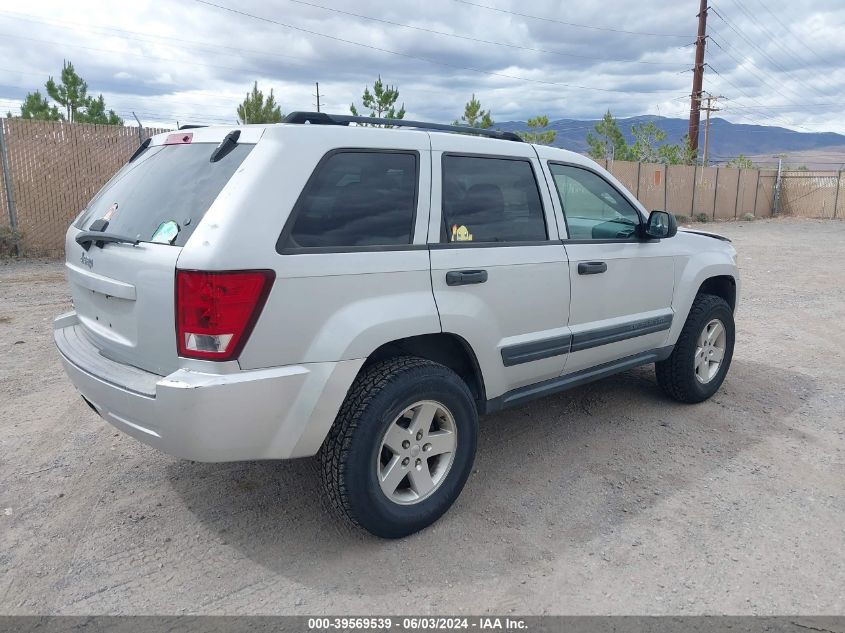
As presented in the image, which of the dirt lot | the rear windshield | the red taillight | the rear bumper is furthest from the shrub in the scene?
the red taillight

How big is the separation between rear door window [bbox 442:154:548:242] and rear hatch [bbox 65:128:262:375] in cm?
101

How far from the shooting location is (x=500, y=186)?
3.55m

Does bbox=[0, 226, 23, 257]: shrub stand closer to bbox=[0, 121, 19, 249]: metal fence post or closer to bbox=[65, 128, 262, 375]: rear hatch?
bbox=[0, 121, 19, 249]: metal fence post

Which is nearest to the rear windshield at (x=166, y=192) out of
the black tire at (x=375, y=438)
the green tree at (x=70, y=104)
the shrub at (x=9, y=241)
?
the black tire at (x=375, y=438)

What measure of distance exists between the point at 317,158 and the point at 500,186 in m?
1.14

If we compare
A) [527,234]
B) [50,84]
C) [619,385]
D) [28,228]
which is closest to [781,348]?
[619,385]

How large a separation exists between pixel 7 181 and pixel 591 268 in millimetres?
10956

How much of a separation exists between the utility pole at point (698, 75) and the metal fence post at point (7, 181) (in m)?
31.4

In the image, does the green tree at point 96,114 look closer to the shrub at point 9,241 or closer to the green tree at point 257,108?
the green tree at point 257,108

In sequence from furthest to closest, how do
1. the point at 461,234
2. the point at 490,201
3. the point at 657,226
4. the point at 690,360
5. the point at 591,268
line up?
the point at 690,360 → the point at 657,226 → the point at 591,268 → the point at 490,201 → the point at 461,234

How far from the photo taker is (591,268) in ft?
12.5

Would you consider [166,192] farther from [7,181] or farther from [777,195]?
[777,195]

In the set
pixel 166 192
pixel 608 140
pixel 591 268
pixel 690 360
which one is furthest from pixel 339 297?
pixel 608 140

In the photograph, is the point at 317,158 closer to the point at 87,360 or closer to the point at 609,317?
the point at 87,360
